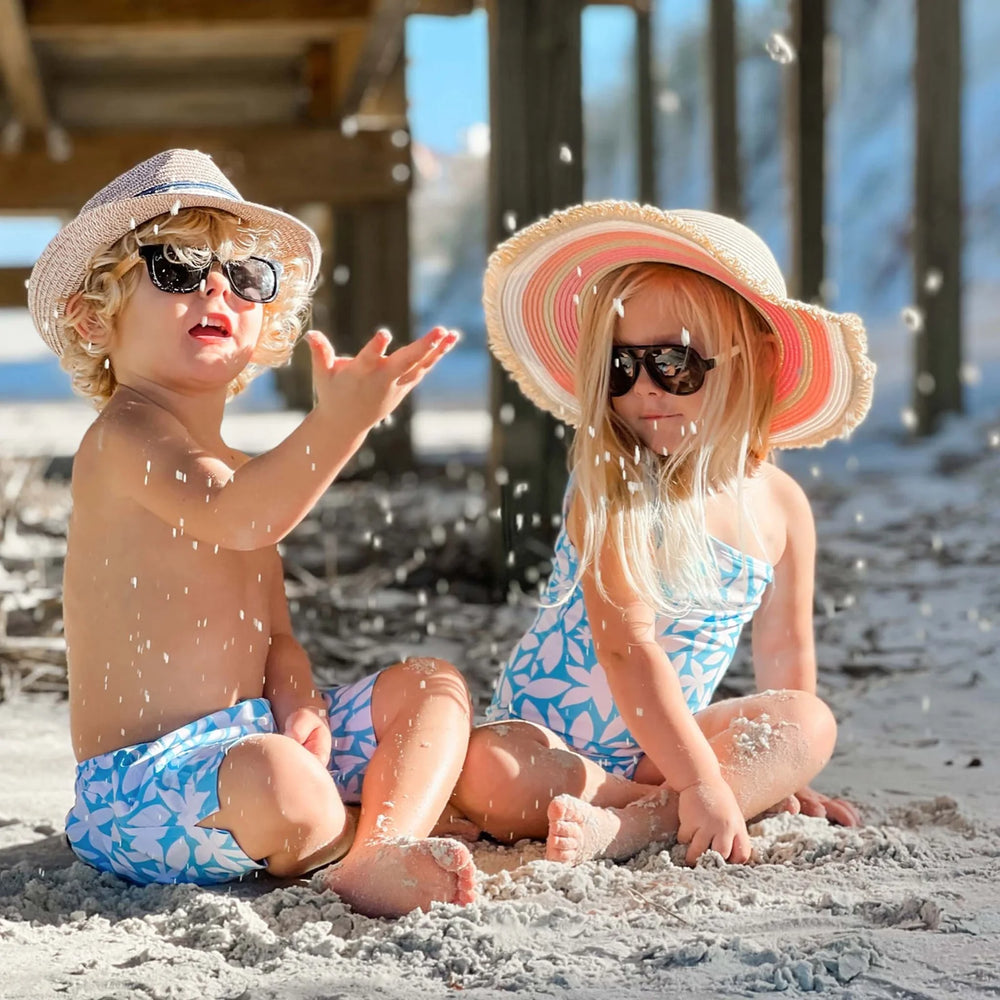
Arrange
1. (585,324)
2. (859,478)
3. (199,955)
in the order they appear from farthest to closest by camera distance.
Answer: (859,478), (585,324), (199,955)

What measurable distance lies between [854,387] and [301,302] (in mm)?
983

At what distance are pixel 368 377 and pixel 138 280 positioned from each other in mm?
494

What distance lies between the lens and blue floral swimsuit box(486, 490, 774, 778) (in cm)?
264

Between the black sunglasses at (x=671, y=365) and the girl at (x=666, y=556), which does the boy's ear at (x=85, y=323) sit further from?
the black sunglasses at (x=671, y=365)

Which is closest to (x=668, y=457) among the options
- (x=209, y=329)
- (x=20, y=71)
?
(x=209, y=329)

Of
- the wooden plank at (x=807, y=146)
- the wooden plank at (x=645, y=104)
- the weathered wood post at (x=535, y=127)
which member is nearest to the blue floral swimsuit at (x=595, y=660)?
the weathered wood post at (x=535, y=127)

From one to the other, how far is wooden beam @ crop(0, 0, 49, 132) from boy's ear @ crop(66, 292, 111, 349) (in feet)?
12.6

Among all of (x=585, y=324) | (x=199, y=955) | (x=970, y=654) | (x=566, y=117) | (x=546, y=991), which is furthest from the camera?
(x=566, y=117)

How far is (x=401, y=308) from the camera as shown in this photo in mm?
7812

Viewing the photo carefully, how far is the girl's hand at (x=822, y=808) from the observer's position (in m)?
2.62

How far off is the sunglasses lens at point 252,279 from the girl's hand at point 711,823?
41.2 inches

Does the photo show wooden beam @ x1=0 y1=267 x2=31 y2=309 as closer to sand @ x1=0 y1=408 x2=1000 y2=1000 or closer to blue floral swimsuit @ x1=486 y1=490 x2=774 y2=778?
sand @ x1=0 y1=408 x2=1000 y2=1000

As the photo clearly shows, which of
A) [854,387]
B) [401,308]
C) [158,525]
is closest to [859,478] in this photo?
[401,308]

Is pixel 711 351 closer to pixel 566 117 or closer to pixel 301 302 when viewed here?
pixel 301 302
